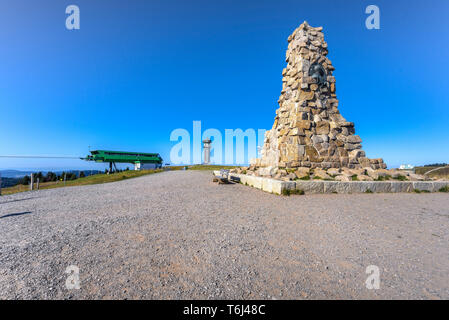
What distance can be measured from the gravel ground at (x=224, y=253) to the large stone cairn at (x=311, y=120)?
5.24m

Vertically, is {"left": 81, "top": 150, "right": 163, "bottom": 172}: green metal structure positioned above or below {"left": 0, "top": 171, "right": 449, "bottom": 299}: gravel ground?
above

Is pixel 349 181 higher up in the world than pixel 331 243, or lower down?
higher up

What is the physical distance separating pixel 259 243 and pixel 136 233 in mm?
2489

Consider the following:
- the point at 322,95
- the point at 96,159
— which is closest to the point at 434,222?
the point at 322,95

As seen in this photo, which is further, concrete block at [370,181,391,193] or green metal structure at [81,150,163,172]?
green metal structure at [81,150,163,172]

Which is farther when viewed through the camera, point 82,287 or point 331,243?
point 331,243

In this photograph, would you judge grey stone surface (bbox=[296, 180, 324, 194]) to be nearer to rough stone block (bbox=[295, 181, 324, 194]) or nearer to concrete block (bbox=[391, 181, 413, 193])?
rough stone block (bbox=[295, 181, 324, 194])

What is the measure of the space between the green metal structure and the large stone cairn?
121 feet

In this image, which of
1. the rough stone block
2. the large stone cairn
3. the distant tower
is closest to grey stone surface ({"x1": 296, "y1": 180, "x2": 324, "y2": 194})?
the rough stone block

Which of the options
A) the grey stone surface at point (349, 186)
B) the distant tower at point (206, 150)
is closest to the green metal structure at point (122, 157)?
the distant tower at point (206, 150)

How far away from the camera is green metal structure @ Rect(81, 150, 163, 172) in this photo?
117 feet

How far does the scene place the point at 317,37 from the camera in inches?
468

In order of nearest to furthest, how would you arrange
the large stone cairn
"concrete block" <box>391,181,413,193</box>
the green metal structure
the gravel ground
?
1. the gravel ground
2. "concrete block" <box>391,181,413,193</box>
3. the large stone cairn
4. the green metal structure
